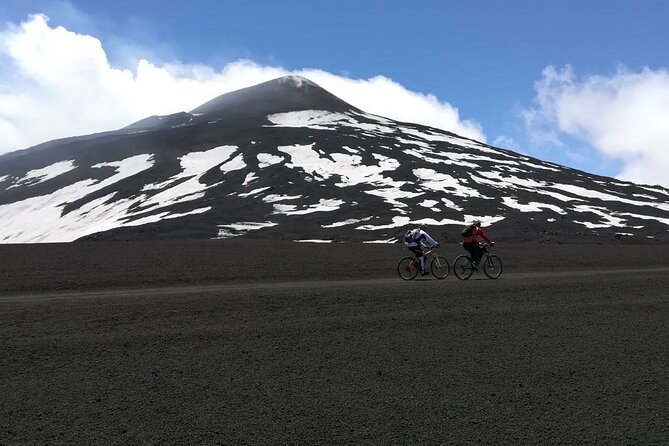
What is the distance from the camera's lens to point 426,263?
2006 cm

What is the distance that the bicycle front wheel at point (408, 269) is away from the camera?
20.0 metres

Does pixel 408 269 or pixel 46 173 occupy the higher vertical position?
pixel 46 173

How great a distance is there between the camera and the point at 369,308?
507 inches

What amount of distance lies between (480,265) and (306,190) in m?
44.3

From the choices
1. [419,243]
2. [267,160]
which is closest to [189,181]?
[267,160]

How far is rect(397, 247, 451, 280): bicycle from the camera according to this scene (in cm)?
2002

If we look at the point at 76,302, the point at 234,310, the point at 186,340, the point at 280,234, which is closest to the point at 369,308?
the point at 234,310

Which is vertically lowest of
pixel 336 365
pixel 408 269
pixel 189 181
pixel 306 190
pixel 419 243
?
pixel 336 365

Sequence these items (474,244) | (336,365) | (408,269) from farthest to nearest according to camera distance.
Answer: (474,244)
(408,269)
(336,365)

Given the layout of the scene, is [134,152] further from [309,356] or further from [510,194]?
[309,356]

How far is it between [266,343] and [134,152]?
84735 mm

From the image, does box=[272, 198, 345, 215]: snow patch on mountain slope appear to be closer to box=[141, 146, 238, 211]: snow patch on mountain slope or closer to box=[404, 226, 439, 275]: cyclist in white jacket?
box=[141, 146, 238, 211]: snow patch on mountain slope

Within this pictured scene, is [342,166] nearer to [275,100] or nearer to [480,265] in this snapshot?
[480,265]

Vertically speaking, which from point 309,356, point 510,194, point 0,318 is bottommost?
point 0,318
